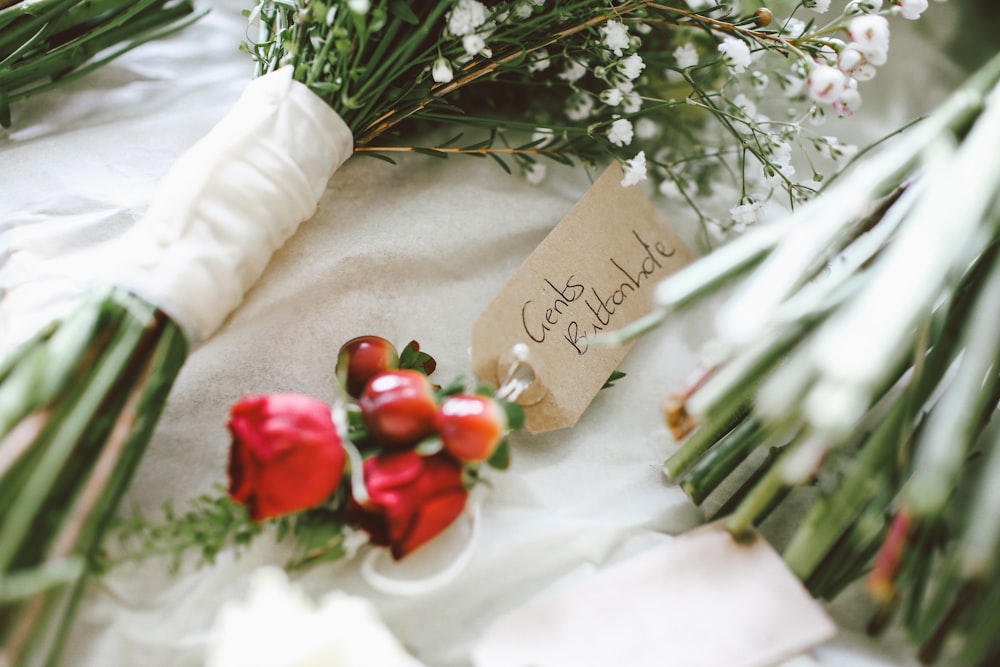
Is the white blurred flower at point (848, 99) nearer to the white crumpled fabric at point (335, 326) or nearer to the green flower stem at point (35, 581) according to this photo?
the white crumpled fabric at point (335, 326)

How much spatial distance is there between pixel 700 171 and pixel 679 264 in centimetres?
16

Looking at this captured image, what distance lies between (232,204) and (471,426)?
0.28 metres

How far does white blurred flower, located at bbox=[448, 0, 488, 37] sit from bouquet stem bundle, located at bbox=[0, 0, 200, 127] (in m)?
0.36

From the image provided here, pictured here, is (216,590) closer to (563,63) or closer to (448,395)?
(448,395)

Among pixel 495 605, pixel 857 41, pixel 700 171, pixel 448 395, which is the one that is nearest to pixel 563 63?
pixel 700 171

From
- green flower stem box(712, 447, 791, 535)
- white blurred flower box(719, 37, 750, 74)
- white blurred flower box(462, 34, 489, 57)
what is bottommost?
green flower stem box(712, 447, 791, 535)

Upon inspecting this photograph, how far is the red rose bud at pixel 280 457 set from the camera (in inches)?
19.6

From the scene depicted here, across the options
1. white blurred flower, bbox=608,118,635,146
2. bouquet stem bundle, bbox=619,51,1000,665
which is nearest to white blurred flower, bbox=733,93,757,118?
white blurred flower, bbox=608,118,635,146

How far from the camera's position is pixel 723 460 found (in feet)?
1.97

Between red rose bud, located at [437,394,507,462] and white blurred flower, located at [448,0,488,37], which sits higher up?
white blurred flower, located at [448,0,488,37]

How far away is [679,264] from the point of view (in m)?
0.80

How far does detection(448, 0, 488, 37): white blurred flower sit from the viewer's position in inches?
24.4

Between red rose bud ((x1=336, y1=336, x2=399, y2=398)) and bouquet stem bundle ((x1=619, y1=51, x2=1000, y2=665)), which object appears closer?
bouquet stem bundle ((x1=619, y1=51, x2=1000, y2=665))

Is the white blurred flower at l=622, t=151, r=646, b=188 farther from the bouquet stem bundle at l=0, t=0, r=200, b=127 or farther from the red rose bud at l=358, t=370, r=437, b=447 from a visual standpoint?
the bouquet stem bundle at l=0, t=0, r=200, b=127
